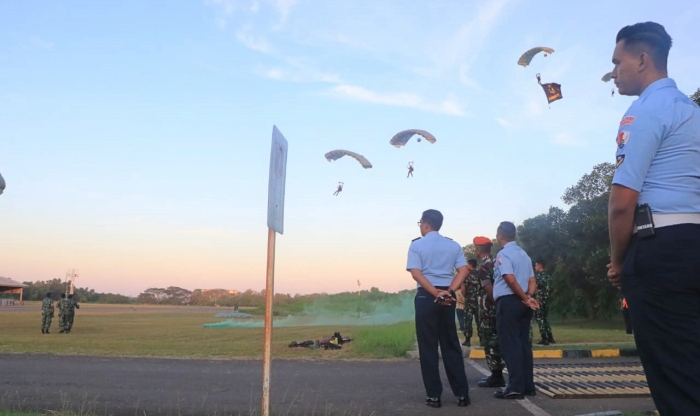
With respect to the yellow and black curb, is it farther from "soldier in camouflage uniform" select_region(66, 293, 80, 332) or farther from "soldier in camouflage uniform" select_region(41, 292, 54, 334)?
"soldier in camouflage uniform" select_region(41, 292, 54, 334)

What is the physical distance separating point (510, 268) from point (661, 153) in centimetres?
404

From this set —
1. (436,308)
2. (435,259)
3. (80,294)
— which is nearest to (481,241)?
(435,259)

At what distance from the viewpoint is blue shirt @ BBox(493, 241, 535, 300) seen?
6.41 metres

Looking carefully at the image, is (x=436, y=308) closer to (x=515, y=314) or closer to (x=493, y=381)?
(x=515, y=314)

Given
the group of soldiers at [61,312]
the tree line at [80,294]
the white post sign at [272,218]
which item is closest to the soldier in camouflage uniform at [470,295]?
the white post sign at [272,218]

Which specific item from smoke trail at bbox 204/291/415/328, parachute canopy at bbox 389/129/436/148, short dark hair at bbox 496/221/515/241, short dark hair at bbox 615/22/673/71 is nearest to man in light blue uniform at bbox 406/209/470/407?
short dark hair at bbox 496/221/515/241

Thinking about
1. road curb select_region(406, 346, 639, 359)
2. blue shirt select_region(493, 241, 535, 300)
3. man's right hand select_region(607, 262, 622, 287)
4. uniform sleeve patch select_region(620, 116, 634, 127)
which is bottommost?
road curb select_region(406, 346, 639, 359)

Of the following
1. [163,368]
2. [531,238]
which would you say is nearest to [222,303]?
[531,238]

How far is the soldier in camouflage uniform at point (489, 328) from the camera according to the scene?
7.23 meters

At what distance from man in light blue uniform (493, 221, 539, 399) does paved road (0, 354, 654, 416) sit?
23cm

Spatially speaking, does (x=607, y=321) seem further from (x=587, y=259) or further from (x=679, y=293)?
(x=679, y=293)

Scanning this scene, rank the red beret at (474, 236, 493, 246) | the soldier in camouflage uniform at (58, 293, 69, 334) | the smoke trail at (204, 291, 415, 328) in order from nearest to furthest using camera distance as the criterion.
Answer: the red beret at (474, 236, 493, 246)
the soldier in camouflage uniform at (58, 293, 69, 334)
the smoke trail at (204, 291, 415, 328)

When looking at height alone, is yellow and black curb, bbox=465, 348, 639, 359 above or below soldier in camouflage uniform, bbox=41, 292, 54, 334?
below

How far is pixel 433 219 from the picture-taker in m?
6.42
